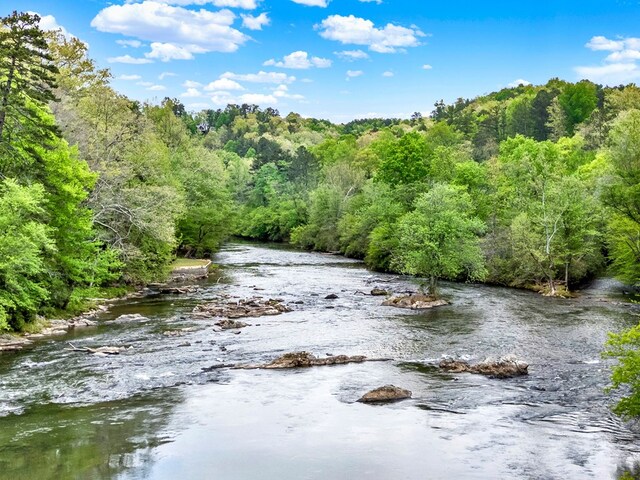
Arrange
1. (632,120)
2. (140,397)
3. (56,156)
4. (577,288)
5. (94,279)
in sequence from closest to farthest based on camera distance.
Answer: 1. (140,397)
2. (56,156)
3. (94,279)
4. (632,120)
5. (577,288)

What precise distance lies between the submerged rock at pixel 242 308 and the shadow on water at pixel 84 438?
→ 61.2ft

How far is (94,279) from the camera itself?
47.7 meters

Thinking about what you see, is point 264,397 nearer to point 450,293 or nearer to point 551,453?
point 551,453

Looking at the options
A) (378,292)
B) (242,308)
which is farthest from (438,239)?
(242,308)

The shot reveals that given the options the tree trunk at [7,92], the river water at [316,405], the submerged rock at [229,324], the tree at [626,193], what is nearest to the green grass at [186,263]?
the river water at [316,405]

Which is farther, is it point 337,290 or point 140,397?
point 337,290

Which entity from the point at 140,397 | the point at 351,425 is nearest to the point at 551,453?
the point at 351,425

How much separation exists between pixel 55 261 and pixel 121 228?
13.4 meters

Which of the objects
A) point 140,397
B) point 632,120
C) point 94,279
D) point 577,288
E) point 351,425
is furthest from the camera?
point 577,288

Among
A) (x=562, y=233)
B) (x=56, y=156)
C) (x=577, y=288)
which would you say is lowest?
(x=577, y=288)

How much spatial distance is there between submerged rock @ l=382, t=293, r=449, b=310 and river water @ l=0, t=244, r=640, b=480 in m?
4.30

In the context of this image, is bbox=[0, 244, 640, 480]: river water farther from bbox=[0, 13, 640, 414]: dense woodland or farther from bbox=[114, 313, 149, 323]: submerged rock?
bbox=[0, 13, 640, 414]: dense woodland

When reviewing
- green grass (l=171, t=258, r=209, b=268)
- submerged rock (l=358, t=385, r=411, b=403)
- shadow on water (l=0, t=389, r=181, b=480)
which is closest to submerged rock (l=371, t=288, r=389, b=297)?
green grass (l=171, t=258, r=209, b=268)

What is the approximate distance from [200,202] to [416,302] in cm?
3895
